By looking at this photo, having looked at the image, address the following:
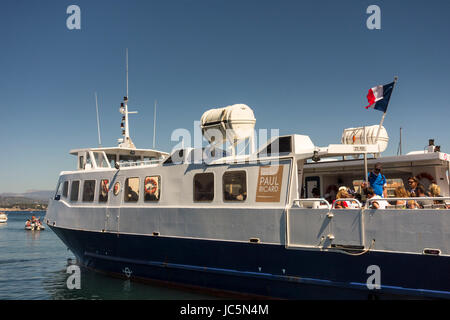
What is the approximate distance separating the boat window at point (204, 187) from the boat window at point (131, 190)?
2.45 m

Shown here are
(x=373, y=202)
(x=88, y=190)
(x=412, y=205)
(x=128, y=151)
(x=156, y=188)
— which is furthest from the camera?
(x=128, y=151)

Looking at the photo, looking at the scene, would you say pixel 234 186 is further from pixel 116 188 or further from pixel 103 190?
pixel 103 190

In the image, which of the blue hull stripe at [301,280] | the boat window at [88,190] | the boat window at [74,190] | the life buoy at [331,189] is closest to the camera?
the blue hull stripe at [301,280]

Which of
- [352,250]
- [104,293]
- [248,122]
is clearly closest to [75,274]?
[104,293]

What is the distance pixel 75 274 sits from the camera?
15.5 metres

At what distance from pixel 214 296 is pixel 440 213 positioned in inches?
241

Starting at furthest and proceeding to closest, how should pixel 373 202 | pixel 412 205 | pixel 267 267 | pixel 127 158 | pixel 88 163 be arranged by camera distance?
1. pixel 127 158
2. pixel 88 163
3. pixel 267 267
4. pixel 373 202
5. pixel 412 205

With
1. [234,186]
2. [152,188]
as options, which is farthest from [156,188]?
[234,186]

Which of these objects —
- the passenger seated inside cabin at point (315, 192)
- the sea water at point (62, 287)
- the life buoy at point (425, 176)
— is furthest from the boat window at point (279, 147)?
the sea water at point (62, 287)

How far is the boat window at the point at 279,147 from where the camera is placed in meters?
9.91

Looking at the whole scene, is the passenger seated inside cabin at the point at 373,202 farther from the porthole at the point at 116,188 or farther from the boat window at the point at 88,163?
the boat window at the point at 88,163

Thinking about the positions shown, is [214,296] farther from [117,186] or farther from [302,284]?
[117,186]

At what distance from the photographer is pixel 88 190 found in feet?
46.4

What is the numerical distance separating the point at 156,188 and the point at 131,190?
115cm
